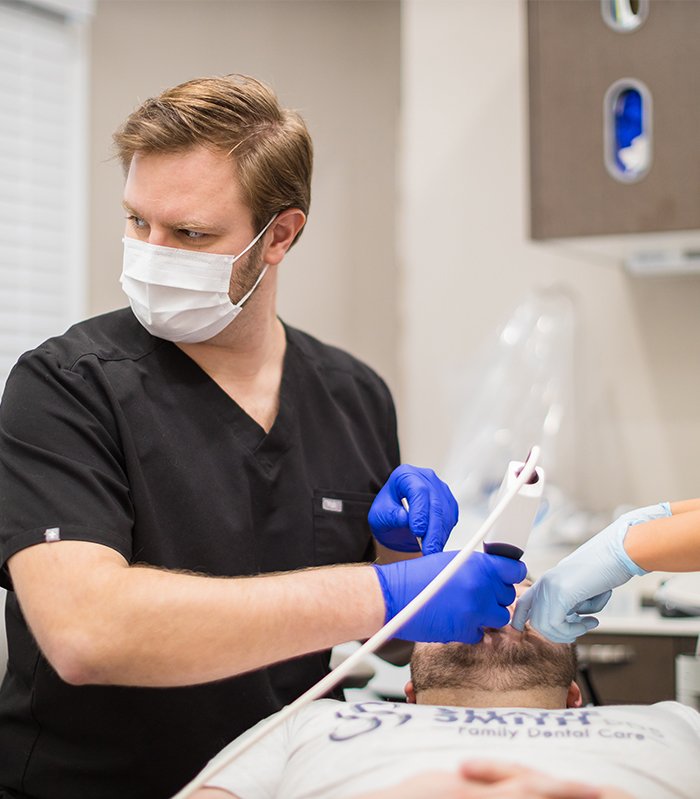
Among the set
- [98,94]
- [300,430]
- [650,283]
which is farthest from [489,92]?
[300,430]

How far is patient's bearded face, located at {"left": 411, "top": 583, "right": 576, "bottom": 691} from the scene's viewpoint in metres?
1.32

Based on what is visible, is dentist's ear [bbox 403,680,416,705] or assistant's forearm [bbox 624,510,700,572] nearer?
assistant's forearm [bbox 624,510,700,572]

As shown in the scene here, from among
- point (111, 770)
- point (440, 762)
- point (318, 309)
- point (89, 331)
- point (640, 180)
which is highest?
point (640, 180)

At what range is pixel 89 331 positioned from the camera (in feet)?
4.83

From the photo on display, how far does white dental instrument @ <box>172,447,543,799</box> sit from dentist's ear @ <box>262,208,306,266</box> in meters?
0.55

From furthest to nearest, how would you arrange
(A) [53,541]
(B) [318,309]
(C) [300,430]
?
(B) [318,309], (C) [300,430], (A) [53,541]

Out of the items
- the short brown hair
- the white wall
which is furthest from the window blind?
the short brown hair

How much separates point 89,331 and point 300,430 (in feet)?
1.15

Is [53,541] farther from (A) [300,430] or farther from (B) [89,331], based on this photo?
(A) [300,430]

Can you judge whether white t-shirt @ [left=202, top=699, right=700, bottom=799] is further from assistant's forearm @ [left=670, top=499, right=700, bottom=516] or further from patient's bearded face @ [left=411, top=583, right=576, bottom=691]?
assistant's forearm @ [left=670, top=499, right=700, bottom=516]

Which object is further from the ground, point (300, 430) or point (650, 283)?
point (650, 283)

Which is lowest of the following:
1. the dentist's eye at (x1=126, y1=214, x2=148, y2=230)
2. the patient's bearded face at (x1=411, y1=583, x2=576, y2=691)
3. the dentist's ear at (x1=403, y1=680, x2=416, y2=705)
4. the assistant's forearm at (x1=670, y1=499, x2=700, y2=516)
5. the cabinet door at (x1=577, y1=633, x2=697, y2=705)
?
the cabinet door at (x1=577, y1=633, x2=697, y2=705)

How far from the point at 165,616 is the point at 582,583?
491mm

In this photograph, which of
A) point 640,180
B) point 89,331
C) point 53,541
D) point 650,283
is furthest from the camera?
point 650,283
